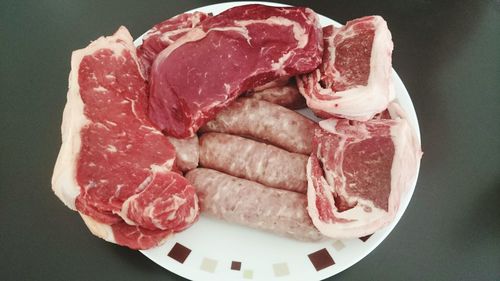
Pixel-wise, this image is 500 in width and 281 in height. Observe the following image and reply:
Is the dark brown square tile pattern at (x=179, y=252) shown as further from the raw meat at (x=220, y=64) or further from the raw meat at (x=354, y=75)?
the raw meat at (x=354, y=75)

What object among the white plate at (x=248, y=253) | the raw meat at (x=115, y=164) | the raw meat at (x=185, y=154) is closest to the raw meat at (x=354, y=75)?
the white plate at (x=248, y=253)

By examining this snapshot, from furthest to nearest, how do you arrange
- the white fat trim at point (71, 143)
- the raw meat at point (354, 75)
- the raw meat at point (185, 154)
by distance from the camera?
the raw meat at point (185, 154) < the raw meat at point (354, 75) < the white fat trim at point (71, 143)

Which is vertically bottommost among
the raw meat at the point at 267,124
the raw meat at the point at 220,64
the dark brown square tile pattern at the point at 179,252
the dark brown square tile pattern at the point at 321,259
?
the dark brown square tile pattern at the point at 321,259

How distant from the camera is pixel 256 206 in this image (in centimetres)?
198

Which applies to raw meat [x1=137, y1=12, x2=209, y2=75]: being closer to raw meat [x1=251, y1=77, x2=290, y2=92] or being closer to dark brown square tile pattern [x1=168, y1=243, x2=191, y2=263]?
raw meat [x1=251, y1=77, x2=290, y2=92]

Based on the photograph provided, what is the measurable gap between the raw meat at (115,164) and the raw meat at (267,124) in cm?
32

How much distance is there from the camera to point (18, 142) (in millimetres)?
2496

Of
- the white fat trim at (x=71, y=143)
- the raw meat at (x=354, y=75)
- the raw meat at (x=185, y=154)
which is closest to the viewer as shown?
the white fat trim at (x=71, y=143)

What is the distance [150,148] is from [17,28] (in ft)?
4.95

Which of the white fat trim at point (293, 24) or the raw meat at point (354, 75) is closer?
the raw meat at point (354, 75)

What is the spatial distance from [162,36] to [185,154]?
0.60 meters

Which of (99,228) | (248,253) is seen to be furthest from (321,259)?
(99,228)

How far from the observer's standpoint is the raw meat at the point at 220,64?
2.08 m

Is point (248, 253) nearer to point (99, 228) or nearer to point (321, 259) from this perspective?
point (321, 259)
